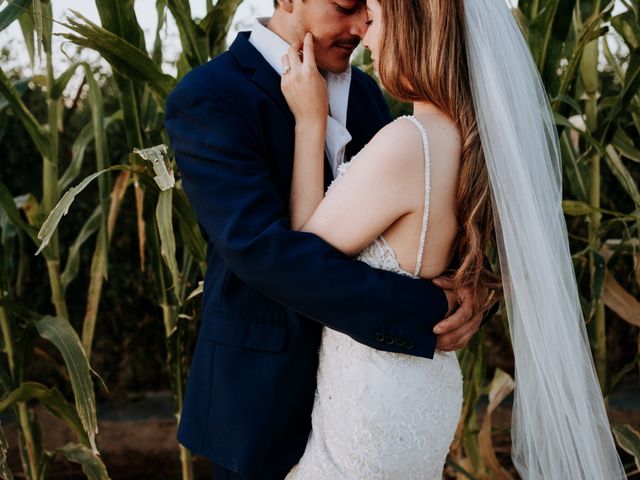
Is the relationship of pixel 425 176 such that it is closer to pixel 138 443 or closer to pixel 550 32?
pixel 550 32

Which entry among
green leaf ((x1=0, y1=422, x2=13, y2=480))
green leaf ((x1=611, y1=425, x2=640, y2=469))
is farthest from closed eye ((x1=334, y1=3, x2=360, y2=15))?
green leaf ((x1=611, y1=425, x2=640, y2=469))

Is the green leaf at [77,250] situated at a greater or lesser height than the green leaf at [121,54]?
lesser

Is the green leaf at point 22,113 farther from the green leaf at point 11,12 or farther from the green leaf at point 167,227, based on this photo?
the green leaf at point 167,227

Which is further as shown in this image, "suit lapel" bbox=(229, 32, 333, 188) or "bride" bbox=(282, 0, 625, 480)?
"suit lapel" bbox=(229, 32, 333, 188)

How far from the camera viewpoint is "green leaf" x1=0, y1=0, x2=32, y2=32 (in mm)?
1482

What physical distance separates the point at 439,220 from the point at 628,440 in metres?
0.86

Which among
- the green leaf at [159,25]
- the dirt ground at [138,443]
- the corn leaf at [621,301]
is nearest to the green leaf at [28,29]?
the green leaf at [159,25]

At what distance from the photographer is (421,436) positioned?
1.22 meters

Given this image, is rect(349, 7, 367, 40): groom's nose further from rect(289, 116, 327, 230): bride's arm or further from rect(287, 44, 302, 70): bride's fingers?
rect(289, 116, 327, 230): bride's arm

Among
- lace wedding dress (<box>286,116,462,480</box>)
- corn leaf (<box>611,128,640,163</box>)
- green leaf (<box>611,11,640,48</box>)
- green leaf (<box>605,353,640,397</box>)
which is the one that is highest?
green leaf (<box>611,11,640,48</box>)

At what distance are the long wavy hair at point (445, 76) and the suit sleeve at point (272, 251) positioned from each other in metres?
0.11

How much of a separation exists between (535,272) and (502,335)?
1922 millimetres

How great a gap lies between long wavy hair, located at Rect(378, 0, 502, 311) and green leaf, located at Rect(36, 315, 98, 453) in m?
0.73

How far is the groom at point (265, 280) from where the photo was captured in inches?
45.2
